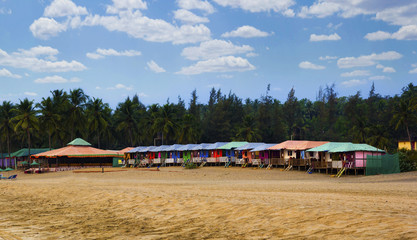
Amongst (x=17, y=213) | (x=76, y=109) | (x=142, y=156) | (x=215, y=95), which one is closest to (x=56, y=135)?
(x=76, y=109)

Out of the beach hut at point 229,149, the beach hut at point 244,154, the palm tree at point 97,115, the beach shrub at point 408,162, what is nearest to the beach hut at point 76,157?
the palm tree at point 97,115

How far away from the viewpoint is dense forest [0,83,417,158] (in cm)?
7862

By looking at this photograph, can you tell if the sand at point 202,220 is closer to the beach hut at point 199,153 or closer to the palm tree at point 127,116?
the beach hut at point 199,153

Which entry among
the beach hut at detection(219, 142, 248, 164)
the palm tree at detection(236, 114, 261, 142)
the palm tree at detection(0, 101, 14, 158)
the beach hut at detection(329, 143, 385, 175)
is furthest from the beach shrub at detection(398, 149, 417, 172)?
the palm tree at detection(0, 101, 14, 158)

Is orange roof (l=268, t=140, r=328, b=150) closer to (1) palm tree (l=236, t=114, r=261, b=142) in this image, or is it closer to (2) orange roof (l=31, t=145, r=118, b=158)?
(2) orange roof (l=31, t=145, r=118, b=158)

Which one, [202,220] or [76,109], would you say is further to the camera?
[76,109]

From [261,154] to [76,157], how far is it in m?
28.7

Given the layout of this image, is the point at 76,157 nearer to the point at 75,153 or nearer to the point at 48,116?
the point at 75,153

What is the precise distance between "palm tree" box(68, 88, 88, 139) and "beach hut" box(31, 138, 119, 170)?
10.2 meters

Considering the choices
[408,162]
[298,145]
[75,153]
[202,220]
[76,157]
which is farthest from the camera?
[76,157]

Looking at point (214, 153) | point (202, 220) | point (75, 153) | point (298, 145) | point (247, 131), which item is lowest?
point (202, 220)

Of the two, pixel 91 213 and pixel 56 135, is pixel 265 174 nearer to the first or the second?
pixel 91 213

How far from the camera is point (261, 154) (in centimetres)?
5712

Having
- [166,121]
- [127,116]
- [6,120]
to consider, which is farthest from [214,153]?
[6,120]
